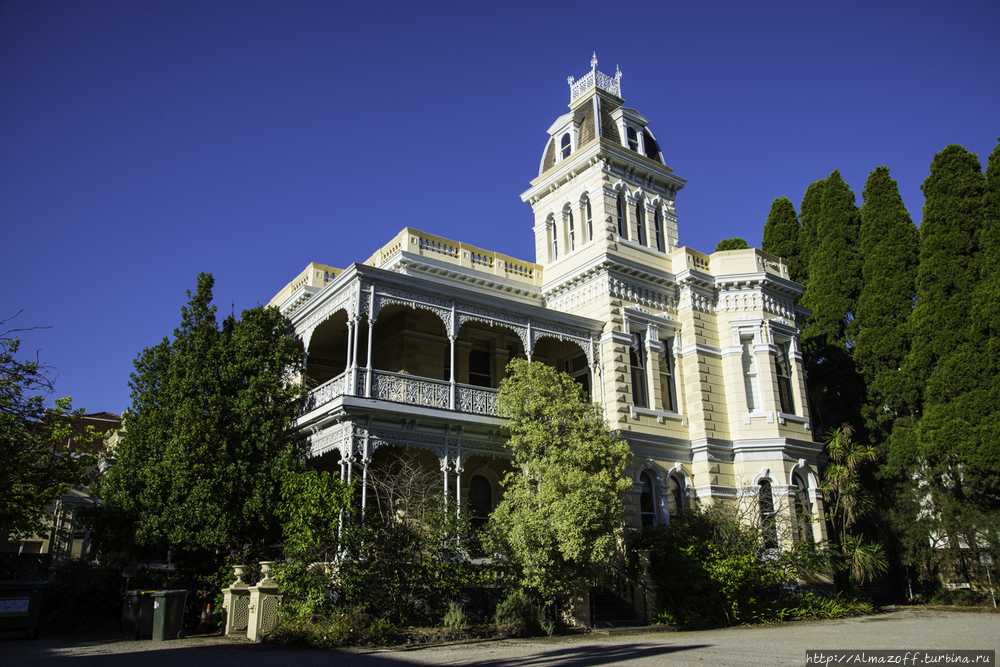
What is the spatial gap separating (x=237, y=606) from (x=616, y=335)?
11.4m

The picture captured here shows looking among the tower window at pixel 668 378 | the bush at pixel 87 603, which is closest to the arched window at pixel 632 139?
the tower window at pixel 668 378

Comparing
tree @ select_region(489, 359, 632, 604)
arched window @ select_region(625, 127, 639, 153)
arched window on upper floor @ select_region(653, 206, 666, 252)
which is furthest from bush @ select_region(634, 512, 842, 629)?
arched window @ select_region(625, 127, 639, 153)

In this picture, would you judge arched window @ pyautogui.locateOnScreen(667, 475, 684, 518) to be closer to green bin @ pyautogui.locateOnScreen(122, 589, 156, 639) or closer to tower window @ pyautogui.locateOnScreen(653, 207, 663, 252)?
tower window @ pyautogui.locateOnScreen(653, 207, 663, 252)

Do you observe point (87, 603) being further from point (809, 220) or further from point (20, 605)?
point (809, 220)

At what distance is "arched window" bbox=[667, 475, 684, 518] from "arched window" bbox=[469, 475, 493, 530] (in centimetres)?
474

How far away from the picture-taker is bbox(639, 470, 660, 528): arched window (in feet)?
63.1

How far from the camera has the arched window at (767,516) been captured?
58.7ft

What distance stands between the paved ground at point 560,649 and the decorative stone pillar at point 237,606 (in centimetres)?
52

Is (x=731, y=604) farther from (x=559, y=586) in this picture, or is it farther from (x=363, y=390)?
(x=363, y=390)

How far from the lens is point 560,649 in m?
11.9

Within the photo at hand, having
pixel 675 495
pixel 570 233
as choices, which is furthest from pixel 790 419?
pixel 570 233

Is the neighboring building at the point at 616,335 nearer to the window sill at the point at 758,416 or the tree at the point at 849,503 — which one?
the window sill at the point at 758,416

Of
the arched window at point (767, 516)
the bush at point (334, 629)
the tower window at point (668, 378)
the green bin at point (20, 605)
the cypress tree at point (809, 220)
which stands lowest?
the bush at point (334, 629)

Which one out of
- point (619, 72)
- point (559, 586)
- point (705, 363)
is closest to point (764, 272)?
point (705, 363)
